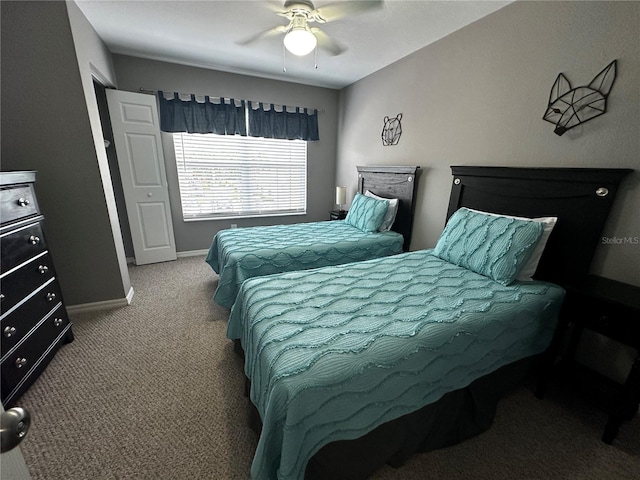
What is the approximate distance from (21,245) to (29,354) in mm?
669

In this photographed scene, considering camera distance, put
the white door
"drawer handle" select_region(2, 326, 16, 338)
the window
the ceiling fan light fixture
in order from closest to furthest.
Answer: "drawer handle" select_region(2, 326, 16, 338) → the ceiling fan light fixture → the white door → the window

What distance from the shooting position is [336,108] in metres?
4.27

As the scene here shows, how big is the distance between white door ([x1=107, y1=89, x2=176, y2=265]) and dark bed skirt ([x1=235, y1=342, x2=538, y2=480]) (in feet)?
10.2

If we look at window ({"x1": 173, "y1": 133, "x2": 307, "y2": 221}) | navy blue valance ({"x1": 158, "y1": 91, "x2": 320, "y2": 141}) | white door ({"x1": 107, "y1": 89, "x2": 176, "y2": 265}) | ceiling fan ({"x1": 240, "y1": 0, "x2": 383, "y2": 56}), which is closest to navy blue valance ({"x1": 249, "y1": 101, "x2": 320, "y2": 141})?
navy blue valance ({"x1": 158, "y1": 91, "x2": 320, "y2": 141})

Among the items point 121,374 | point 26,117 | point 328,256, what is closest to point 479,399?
point 328,256

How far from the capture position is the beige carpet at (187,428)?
3.99ft

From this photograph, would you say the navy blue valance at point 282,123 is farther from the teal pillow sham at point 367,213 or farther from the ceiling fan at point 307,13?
the ceiling fan at point 307,13

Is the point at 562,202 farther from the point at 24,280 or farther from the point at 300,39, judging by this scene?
the point at 24,280

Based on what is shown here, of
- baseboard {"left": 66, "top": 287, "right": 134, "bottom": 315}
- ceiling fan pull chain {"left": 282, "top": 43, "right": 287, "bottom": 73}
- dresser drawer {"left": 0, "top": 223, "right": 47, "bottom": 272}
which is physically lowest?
baseboard {"left": 66, "top": 287, "right": 134, "bottom": 315}

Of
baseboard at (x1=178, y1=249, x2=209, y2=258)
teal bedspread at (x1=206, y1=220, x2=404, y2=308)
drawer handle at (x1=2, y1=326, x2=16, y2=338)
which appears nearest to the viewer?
drawer handle at (x1=2, y1=326, x2=16, y2=338)

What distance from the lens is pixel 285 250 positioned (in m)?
2.31

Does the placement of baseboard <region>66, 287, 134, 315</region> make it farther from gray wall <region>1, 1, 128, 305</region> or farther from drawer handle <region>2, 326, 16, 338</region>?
drawer handle <region>2, 326, 16, 338</region>

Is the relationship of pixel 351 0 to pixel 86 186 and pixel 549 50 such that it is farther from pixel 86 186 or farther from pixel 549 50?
pixel 86 186
